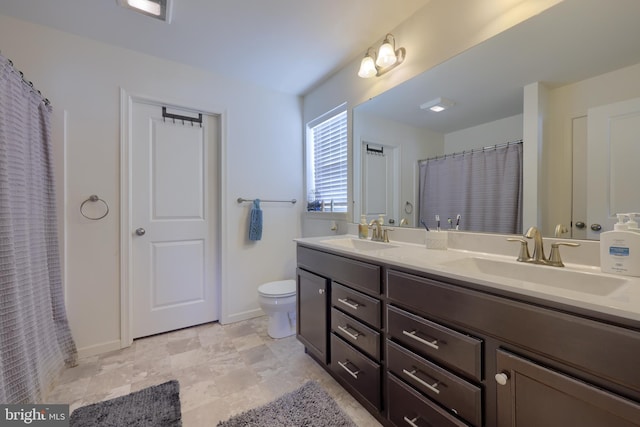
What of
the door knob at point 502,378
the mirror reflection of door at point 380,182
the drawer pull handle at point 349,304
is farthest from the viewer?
the mirror reflection of door at point 380,182

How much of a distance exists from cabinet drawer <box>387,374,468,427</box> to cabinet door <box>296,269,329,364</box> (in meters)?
0.52

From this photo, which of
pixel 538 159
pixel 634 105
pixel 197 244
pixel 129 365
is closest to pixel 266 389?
pixel 129 365

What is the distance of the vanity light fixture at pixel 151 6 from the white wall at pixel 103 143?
59cm

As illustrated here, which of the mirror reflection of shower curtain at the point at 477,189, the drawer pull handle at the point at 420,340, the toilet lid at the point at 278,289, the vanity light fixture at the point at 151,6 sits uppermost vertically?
the vanity light fixture at the point at 151,6

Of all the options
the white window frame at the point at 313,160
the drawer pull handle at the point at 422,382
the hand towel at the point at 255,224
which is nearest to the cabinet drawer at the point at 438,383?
the drawer pull handle at the point at 422,382

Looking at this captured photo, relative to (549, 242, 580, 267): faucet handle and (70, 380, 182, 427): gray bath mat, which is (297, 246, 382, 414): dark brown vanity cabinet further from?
(70, 380, 182, 427): gray bath mat

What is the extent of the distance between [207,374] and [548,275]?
190 centimetres

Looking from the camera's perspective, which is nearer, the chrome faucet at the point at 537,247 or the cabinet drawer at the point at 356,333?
the chrome faucet at the point at 537,247

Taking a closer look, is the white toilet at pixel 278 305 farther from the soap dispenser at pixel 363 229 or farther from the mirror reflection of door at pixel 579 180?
the mirror reflection of door at pixel 579 180

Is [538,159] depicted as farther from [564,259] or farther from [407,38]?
[407,38]

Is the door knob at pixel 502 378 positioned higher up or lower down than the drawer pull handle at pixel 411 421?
higher up

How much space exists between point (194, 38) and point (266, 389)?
7.83 feet

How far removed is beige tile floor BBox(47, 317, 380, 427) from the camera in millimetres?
1438

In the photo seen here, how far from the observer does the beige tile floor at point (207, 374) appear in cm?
144
